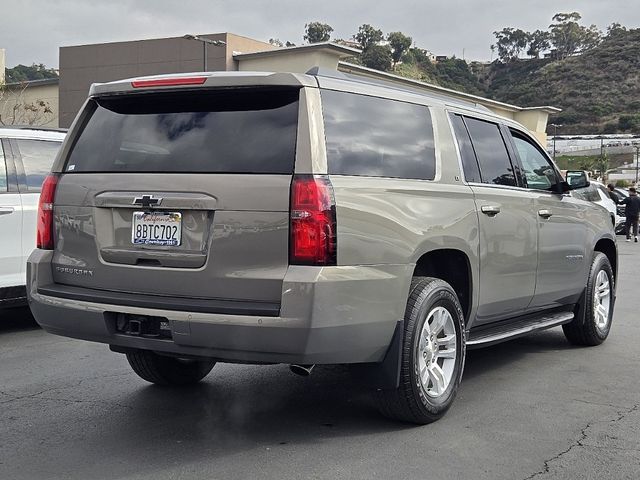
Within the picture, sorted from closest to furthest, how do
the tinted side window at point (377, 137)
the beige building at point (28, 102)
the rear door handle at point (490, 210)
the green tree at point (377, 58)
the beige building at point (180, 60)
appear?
1. the tinted side window at point (377, 137)
2. the rear door handle at point (490, 210)
3. the beige building at point (180, 60)
4. the beige building at point (28, 102)
5. the green tree at point (377, 58)

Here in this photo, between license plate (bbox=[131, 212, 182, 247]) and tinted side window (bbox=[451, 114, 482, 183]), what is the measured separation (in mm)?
2036

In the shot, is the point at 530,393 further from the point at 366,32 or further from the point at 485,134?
the point at 366,32

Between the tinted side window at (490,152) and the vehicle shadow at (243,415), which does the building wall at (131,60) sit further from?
the vehicle shadow at (243,415)

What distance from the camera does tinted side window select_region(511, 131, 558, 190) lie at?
6.09 metres

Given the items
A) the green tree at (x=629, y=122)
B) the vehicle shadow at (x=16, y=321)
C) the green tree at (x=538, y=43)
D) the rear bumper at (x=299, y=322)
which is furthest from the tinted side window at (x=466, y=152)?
the green tree at (x=538, y=43)

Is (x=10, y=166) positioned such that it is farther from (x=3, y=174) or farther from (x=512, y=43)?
(x=512, y=43)

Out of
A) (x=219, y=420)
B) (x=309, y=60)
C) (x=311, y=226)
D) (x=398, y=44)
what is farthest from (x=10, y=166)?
(x=398, y=44)

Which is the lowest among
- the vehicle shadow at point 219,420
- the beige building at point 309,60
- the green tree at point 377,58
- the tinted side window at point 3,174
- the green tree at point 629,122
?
the vehicle shadow at point 219,420

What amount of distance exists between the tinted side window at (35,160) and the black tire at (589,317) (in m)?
5.05

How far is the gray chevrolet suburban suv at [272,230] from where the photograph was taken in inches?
151

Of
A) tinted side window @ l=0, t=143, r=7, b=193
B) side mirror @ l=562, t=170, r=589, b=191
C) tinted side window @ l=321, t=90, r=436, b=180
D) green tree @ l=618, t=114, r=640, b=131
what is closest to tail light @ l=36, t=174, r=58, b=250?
tinted side window @ l=321, t=90, r=436, b=180

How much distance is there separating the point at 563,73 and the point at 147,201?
150 metres

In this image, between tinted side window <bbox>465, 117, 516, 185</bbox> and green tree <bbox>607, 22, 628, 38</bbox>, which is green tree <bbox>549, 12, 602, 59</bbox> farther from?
tinted side window <bbox>465, 117, 516, 185</bbox>

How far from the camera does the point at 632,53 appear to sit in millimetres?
142500
